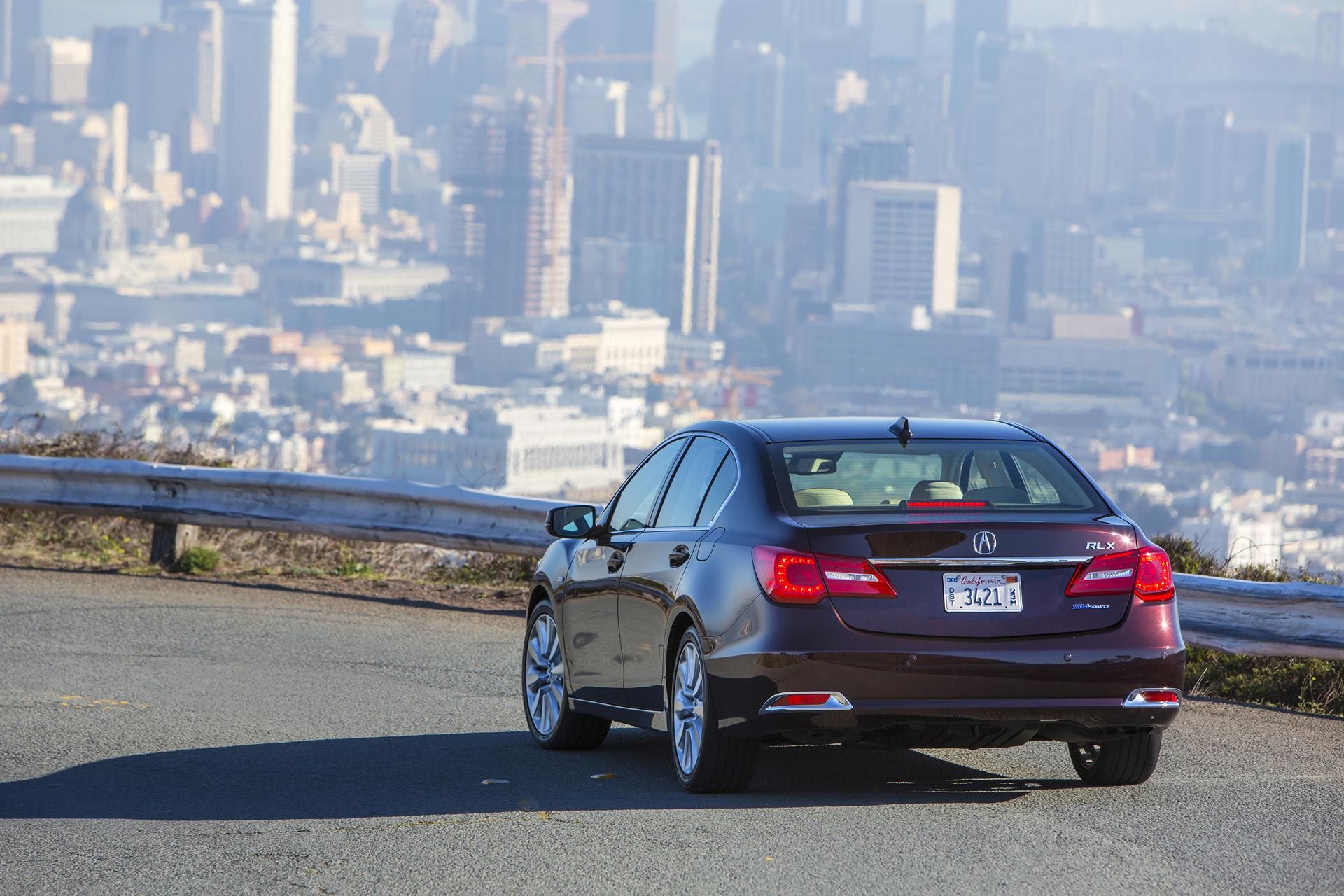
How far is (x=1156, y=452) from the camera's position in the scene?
5482 inches

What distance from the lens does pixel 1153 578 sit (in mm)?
5746

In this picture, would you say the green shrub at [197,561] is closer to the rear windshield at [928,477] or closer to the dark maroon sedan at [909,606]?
the dark maroon sedan at [909,606]

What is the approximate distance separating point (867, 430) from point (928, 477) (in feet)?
0.97

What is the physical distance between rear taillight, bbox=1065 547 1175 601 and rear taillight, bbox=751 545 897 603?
0.57m

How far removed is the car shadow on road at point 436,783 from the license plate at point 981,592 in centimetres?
74

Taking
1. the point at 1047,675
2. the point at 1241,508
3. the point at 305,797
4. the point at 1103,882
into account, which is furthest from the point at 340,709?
the point at 1241,508

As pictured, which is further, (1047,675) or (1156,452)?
(1156,452)

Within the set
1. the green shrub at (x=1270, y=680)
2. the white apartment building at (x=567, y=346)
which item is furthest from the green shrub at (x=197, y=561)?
the white apartment building at (x=567, y=346)

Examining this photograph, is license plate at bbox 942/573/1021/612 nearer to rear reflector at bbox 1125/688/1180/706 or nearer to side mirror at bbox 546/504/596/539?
rear reflector at bbox 1125/688/1180/706

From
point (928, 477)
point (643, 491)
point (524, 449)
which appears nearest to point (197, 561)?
point (643, 491)

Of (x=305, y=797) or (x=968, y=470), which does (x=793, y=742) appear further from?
(x=305, y=797)

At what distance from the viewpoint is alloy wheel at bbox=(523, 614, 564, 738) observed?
7211 mm

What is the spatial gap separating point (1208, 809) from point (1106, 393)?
552 ft

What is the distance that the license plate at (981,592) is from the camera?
554 cm
